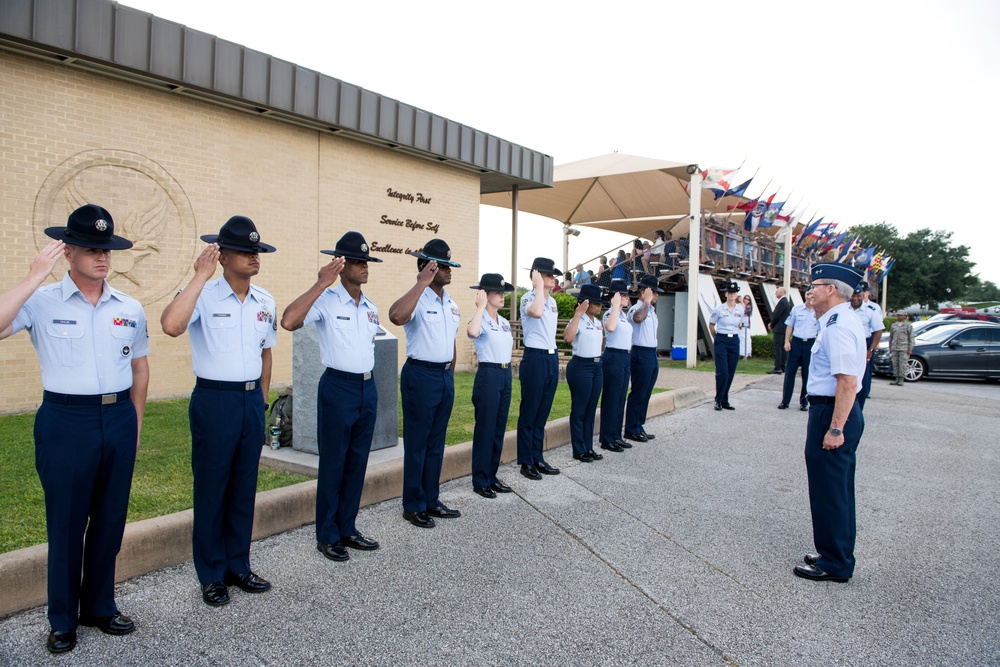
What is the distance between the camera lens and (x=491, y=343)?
5.36 meters

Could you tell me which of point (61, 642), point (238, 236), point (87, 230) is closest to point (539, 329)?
point (238, 236)

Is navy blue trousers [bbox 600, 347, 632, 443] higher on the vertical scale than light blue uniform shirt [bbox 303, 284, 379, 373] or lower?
lower

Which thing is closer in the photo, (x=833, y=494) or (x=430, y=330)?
(x=833, y=494)

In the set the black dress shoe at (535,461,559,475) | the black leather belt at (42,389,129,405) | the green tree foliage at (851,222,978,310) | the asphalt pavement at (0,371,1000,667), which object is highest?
the green tree foliage at (851,222,978,310)

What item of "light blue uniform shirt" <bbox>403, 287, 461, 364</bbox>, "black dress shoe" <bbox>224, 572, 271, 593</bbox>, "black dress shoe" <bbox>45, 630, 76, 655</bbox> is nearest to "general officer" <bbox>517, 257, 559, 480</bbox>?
"light blue uniform shirt" <bbox>403, 287, 461, 364</bbox>

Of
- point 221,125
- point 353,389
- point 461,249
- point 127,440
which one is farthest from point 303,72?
point 127,440

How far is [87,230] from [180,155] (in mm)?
6395

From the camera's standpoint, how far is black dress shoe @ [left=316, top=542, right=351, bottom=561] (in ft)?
13.0

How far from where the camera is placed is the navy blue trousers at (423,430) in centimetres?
471

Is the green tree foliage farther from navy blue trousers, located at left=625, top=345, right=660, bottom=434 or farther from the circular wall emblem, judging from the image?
the circular wall emblem

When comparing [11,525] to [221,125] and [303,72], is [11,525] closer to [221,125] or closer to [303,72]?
[221,125]

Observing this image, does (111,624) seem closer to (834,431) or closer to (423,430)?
(423,430)

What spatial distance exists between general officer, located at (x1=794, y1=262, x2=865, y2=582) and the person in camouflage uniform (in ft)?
40.3

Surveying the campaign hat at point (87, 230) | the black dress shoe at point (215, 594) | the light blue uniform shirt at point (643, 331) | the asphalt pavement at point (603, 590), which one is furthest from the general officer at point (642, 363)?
the campaign hat at point (87, 230)
